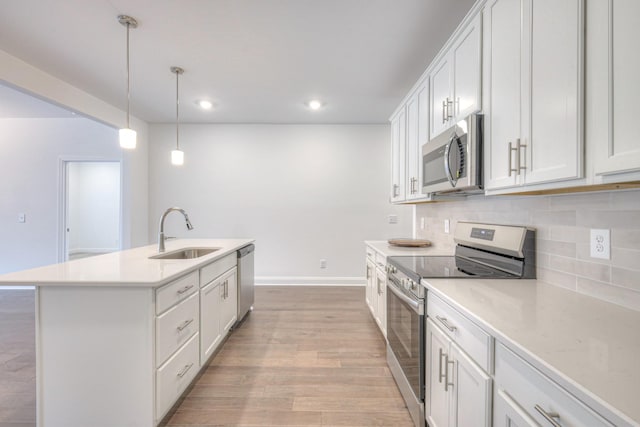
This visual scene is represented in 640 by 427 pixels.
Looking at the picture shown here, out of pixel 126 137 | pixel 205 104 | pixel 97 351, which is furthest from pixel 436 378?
pixel 205 104

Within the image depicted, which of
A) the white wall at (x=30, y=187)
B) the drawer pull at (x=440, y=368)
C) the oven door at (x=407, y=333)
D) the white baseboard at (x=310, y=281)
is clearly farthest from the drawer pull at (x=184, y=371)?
the white wall at (x=30, y=187)

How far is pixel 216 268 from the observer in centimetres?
238

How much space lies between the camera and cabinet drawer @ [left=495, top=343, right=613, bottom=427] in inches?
24.9

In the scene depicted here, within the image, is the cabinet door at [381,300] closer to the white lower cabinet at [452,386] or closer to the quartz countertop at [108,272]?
the white lower cabinet at [452,386]

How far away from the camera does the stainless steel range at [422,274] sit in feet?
4.99

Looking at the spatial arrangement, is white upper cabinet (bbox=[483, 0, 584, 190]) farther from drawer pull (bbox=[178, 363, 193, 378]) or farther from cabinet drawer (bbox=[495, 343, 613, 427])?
drawer pull (bbox=[178, 363, 193, 378])

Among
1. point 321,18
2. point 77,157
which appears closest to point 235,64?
point 321,18

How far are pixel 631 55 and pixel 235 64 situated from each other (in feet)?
9.07

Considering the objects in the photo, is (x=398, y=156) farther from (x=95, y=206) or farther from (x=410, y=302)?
(x=95, y=206)

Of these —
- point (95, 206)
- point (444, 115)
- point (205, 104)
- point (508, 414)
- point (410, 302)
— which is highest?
point (205, 104)

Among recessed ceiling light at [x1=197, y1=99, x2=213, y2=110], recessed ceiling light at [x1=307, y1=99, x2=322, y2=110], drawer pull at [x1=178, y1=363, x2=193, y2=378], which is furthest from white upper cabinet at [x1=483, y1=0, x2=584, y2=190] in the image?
recessed ceiling light at [x1=197, y1=99, x2=213, y2=110]

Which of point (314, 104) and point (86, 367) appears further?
point (314, 104)

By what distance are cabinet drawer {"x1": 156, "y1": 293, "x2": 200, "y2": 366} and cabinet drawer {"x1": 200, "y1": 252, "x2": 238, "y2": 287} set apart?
165 millimetres

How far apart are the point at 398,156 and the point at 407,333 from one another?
193 cm
